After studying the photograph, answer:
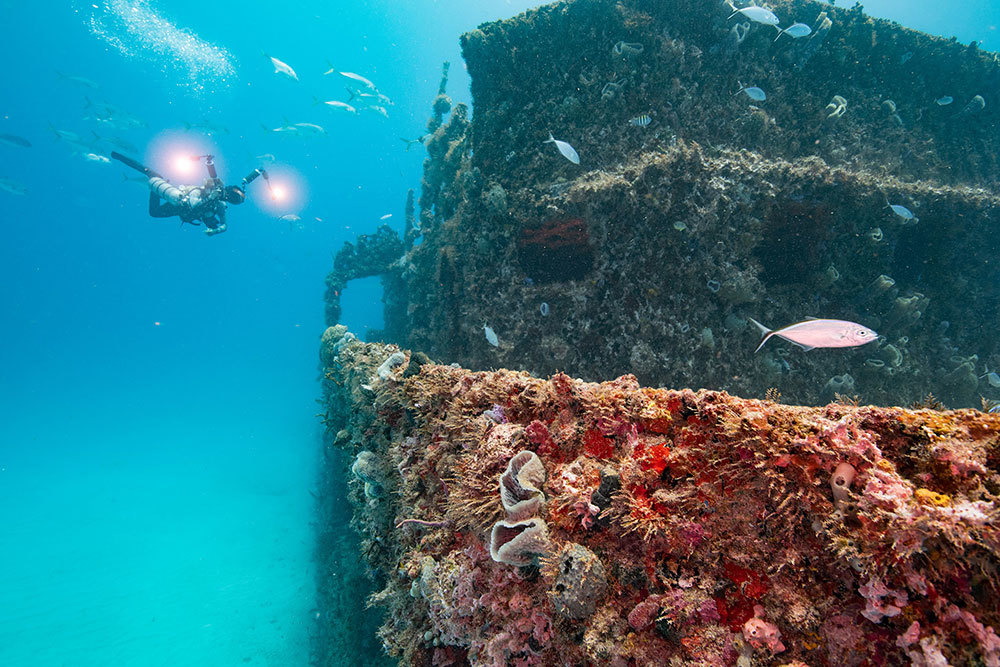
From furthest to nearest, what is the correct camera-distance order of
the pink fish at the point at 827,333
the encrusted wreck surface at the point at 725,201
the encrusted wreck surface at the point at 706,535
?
the encrusted wreck surface at the point at 725,201, the pink fish at the point at 827,333, the encrusted wreck surface at the point at 706,535

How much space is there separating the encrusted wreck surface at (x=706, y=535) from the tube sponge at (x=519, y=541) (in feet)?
0.04

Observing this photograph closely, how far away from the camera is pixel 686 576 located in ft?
5.65

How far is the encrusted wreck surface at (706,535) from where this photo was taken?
1270 millimetres

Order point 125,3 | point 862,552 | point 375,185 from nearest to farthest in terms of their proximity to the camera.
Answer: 1. point 862,552
2. point 125,3
3. point 375,185

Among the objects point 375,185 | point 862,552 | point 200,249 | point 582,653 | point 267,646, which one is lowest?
point 267,646

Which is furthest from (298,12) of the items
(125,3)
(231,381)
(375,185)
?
(231,381)

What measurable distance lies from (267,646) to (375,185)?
10842 centimetres

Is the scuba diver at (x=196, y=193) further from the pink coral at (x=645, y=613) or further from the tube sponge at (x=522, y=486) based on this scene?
the pink coral at (x=645, y=613)

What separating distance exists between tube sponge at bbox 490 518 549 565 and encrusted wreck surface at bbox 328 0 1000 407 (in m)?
5.15

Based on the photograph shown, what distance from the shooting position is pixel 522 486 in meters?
2.20

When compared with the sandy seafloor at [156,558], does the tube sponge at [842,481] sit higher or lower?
higher

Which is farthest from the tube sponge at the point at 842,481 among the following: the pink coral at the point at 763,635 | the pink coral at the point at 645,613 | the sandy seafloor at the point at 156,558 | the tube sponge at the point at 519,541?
the sandy seafloor at the point at 156,558

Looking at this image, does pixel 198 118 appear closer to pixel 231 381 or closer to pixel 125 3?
pixel 125 3

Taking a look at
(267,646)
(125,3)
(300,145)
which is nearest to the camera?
(267,646)
